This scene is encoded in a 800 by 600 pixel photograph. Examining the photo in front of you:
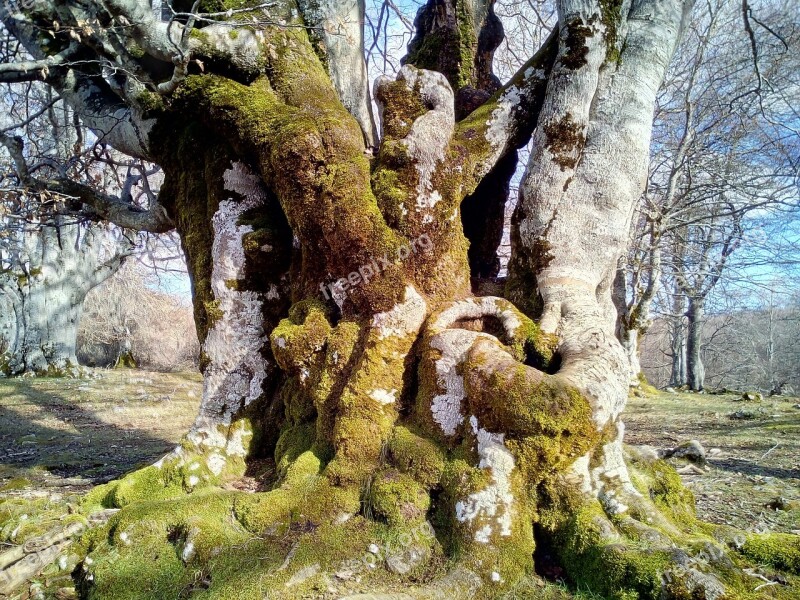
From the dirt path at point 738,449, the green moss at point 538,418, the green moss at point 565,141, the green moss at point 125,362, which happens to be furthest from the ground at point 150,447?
the green moss at point 125,362

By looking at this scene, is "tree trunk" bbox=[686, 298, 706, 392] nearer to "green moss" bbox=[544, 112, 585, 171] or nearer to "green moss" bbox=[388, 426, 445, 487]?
"green moss" bbox=[544, 112, 585, 171]

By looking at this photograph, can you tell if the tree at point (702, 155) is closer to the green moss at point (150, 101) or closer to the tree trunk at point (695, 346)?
the tree trunk at point (695, 346)

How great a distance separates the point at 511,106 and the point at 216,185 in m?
2.53

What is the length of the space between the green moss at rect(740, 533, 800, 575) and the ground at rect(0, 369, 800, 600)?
0.35m

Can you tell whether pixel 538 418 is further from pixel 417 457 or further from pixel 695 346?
pixel 695 346

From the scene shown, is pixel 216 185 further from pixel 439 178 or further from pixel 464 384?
pixel 464 384

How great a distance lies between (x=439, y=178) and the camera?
364 centimetres

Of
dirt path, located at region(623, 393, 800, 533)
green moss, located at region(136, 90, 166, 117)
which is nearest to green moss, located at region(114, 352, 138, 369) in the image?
dirt path, located at region(623, 393, 800, 533)

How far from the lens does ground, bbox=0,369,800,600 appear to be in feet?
10.9

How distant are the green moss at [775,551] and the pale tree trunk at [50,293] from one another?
14.9m

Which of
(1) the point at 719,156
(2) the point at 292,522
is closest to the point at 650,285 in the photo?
(1) the point at 719,156

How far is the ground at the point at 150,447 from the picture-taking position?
3.32 metres

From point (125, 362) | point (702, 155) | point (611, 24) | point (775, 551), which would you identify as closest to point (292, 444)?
point (775, 551)

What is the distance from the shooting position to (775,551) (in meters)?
2.56
